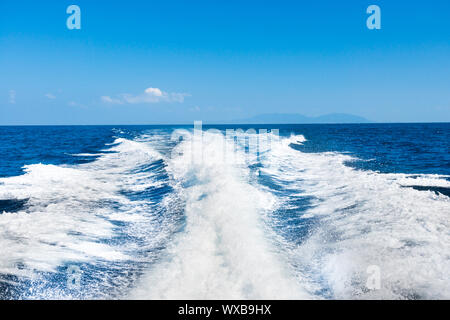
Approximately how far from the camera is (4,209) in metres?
9.55

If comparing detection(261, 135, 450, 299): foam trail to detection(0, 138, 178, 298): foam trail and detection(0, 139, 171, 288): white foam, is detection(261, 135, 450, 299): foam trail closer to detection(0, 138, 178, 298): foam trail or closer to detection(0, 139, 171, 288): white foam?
detection(0, 138, 178, 298): foam trail

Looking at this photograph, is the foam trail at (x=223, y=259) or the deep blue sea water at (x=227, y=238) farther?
the deep blue sea water at (x=227, y=238)

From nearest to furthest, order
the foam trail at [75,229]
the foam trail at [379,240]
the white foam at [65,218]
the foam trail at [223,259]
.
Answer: the foam trail at [223,259] → the foam trail at [379,240] → the foam trail at [75,229] → the white foam at [65,218]

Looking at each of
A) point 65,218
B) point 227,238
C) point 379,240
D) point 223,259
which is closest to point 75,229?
point 65,218

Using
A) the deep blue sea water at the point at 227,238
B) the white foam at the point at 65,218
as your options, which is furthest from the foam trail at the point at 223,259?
the white foam at the point at 65,218

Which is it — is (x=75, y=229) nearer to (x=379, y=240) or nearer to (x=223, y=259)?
(x=223, y=259)

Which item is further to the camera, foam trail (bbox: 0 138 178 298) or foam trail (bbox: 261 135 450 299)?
foam trail (bbox: 0 138 178 298)

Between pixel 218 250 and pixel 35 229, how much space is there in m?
4.72

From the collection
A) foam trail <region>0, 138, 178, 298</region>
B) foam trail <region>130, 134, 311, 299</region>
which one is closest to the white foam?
foam trail <region>0, 138, 178, 298</region>

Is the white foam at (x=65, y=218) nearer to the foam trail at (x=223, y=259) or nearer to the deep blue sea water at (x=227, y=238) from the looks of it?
the deep blue sea water at (x=227, y=238)

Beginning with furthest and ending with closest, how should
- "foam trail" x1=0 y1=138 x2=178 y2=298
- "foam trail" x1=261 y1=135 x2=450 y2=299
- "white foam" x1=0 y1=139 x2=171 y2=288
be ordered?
"white foam" x1=0 y1=139 x2=171 y2=288 < "foam trail" x1=0 y1=138 x2=178 y2=298 < "foam trail" x1=261 y1=135 x2=450 y2=299
